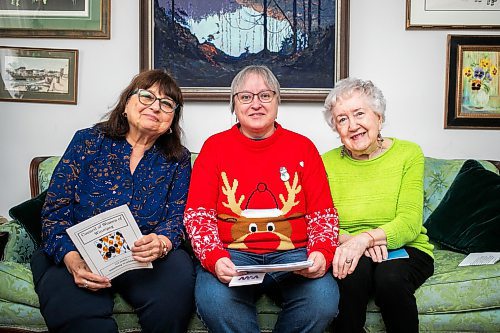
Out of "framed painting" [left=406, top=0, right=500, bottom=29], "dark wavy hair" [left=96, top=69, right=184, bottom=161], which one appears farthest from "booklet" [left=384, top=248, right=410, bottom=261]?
"framed painting" [left=406, top=0, right=500, bottom=29]

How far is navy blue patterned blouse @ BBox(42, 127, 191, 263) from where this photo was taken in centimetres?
201

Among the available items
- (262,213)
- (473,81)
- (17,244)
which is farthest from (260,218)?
(473,81)

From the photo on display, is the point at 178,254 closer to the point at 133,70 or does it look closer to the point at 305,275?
the point at 305,275

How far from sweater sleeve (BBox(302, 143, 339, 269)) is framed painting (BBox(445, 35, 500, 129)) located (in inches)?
45.0

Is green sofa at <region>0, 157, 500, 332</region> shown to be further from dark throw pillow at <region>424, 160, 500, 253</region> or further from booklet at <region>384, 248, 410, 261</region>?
dark throw pillow at <region>424, 160, 500, 253</region>

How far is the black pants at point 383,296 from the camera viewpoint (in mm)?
1802

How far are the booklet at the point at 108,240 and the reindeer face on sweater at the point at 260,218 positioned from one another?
35 centimetres

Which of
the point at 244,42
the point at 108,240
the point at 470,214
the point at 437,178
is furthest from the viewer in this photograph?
the point at 244,42

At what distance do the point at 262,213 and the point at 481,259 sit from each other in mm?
860

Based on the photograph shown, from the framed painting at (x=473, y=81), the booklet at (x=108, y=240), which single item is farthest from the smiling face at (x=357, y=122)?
the framed painting at (x=473, y=81)

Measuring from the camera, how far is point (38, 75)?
289 cm

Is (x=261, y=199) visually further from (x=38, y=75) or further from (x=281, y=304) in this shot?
(x=38, y=75)

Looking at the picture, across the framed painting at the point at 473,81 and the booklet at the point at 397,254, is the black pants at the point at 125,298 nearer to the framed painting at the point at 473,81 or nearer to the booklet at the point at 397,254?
the booklet at the point at 397,254

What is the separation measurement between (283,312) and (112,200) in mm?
728
